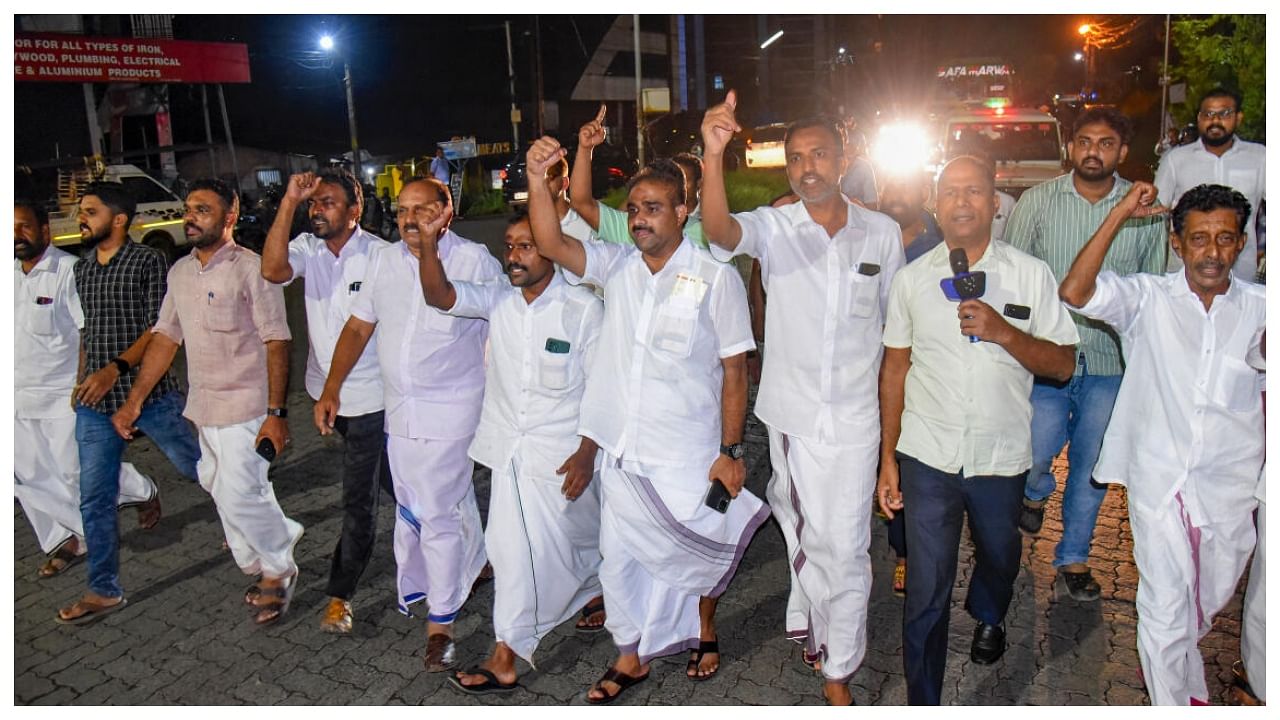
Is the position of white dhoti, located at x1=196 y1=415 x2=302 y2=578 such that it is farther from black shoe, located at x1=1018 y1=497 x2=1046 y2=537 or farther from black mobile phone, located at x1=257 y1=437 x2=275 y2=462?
black shoe, located at x1=1018 y1=497 x2=1046 y2=537

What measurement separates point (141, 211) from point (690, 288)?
51.2ft

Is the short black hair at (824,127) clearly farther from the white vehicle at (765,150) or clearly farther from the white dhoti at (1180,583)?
the white vehicle at (765,150)

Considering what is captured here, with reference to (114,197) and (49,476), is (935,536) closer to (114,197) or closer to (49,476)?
(114,197)

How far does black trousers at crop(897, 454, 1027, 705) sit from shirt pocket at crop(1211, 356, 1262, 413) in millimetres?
683

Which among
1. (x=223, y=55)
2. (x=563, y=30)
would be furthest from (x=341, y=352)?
(x=563, y=30)

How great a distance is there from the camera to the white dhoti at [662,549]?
12.7 ft

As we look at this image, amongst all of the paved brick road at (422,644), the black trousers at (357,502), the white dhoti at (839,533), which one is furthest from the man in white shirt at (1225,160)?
the black trousers at (357,502)

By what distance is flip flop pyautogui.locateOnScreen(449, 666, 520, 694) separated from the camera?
13.1 ft

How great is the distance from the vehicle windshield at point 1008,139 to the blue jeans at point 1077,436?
33.6 ft

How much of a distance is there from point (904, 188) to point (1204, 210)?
180cm

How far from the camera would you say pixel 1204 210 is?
3326mm

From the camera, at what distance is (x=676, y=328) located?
12.3 feet

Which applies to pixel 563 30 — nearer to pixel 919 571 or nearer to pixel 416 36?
pixel 416 36

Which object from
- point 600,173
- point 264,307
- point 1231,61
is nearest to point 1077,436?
point 264,307
